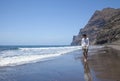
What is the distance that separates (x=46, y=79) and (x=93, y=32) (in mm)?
156969

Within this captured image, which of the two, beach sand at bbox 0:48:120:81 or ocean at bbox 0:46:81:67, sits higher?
ocean at bbox 0:46:81:67

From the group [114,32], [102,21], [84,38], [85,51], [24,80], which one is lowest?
[24,80]

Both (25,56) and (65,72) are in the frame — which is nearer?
(65,72)

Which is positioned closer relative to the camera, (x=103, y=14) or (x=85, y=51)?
(x=85, y=51)

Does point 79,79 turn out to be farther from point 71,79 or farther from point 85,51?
point 85,51

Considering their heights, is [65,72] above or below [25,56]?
below

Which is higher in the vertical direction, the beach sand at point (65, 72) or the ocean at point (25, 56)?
the ocean at point (25, 56)

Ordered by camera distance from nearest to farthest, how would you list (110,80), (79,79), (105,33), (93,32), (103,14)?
1. (110,80)
2. (79,79)
3. (105,33)
4. (93,32)
5. (103,14)

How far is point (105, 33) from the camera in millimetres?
90938

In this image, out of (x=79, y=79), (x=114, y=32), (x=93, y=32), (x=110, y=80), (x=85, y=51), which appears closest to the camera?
(x=110, y=80)

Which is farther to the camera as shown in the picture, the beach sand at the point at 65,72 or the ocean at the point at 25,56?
the ocean at the point at 25,56

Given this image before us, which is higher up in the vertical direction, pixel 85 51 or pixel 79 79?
pixel 85 51

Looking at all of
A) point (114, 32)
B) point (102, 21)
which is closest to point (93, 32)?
point (102, 21)

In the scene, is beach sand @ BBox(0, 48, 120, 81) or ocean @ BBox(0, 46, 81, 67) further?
ocean @ BBox(0, 46, 81, 67)
